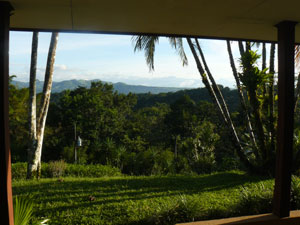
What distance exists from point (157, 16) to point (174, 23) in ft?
0.91

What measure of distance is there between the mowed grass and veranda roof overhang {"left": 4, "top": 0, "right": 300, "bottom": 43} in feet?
6.72

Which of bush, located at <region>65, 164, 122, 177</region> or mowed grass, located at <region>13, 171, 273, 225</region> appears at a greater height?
mowed grass, located at <region>13, 171, 273, 225</region>

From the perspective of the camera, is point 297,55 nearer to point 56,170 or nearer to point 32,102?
point 32,102

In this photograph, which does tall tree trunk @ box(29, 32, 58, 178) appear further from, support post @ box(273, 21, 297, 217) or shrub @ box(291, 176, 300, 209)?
shrub @ box(291, 176, 300, 209)

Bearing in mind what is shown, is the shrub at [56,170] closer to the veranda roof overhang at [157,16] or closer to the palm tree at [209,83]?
the palm tree at [209,83]

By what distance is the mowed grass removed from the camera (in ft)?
10.5

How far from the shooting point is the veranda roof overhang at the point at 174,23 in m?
1.92

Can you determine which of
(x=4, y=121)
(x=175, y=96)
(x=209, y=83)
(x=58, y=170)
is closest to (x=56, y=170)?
(x=58, y=170)

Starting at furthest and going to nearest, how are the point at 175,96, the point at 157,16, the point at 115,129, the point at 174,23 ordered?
1. the point at 175,96
2. the point at 115,129
3. the point at 174,23
4. the point at 157,16

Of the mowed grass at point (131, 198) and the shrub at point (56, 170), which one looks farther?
the shrub at point (56, 170)

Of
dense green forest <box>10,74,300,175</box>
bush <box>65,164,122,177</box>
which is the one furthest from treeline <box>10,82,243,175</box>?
bush <box>65,164,122,177</box>

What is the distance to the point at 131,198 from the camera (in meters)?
3.96

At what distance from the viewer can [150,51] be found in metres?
8.18

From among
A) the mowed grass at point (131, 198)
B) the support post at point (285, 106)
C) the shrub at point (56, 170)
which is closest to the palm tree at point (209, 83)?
the mowed grass at point (131, 198)
